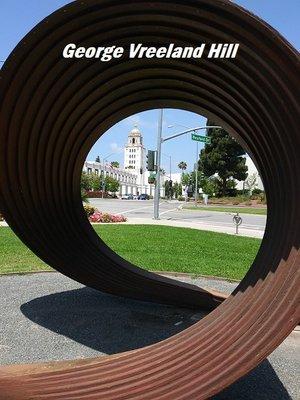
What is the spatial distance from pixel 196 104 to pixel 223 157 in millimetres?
58398

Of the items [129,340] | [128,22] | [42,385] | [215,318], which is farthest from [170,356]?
[128,22]

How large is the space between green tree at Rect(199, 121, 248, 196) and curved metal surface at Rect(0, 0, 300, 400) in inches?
2281

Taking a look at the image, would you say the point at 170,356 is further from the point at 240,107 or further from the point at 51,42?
the point at 51,42

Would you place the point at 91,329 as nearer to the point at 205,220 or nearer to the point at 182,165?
the point at 205,220

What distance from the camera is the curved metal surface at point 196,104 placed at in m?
3.30

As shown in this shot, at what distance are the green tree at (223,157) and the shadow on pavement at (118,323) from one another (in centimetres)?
5640

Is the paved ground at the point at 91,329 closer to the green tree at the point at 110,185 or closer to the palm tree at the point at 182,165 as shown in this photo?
the green tree at the point at 110,185

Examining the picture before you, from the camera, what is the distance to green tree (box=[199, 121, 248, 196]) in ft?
206

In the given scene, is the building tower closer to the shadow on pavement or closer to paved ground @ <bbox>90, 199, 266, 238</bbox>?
paved ground @ <bbox>90, 199, 266, 238</bbox>

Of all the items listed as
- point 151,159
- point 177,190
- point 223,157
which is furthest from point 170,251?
point 177,190

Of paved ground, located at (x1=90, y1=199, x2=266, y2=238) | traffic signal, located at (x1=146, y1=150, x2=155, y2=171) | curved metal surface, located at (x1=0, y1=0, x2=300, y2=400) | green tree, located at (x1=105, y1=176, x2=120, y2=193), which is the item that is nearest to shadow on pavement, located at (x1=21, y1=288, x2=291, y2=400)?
curved metal surface, located at (x1=0, y1=0, x2=300, y2=400)

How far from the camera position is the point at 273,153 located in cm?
383

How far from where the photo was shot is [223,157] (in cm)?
6341

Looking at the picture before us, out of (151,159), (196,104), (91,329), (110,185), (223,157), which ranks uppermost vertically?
(223,157)
